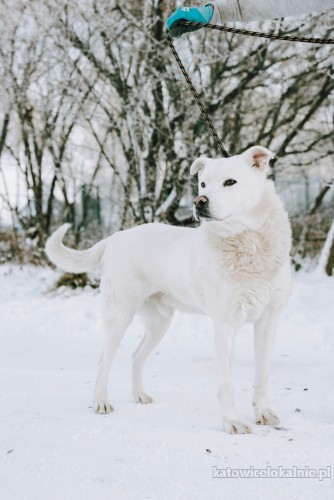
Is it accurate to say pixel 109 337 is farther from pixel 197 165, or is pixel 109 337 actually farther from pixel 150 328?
pixel 197 165

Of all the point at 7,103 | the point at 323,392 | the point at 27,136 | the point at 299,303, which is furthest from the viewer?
the point at 27,136

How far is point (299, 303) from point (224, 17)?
197 inches

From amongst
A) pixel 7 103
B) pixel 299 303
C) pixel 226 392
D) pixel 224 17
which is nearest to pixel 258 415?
pixel 226 392

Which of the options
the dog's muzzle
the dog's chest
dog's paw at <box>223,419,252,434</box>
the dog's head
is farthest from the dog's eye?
dog's paw at <box>223,419,252,434</box>

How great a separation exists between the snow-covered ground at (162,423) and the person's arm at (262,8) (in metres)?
2.42

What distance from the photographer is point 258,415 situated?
10.9 feet

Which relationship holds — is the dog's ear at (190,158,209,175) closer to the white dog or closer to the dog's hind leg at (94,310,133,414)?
the white dog

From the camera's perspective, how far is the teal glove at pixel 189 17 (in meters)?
3.61

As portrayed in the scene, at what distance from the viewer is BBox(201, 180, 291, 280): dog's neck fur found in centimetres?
325

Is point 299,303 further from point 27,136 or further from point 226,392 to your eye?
point 27,136

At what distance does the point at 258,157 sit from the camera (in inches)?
134

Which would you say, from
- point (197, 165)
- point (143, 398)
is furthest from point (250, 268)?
point (143, 398)

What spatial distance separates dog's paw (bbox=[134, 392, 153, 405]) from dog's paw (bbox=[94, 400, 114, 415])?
0.29 meters

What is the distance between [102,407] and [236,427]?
0.99 meters
